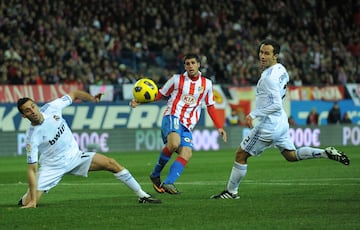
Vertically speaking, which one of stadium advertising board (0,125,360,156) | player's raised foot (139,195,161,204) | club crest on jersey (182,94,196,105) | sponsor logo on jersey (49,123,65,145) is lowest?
stadium advertising board (0,125,360,156)

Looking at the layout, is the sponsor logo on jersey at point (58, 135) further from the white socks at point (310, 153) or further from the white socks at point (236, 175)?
the white socks at point (310, 153)

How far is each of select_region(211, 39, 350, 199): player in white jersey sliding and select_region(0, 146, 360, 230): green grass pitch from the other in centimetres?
60

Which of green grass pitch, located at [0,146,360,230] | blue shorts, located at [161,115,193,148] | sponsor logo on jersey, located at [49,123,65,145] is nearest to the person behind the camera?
green grass pitch, located at [0,146,360,230]

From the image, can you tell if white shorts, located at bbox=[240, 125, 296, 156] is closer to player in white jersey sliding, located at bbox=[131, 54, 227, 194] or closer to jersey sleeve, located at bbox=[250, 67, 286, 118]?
jersey sleeve, located at bbox=[250, 67, 286, 118]

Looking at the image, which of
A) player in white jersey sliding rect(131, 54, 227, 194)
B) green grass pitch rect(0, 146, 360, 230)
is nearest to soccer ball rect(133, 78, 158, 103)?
player in white jersey sliding rect(131, 54, 227, 194)

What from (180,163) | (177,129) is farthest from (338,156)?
(177,129)

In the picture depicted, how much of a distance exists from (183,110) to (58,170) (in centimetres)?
305

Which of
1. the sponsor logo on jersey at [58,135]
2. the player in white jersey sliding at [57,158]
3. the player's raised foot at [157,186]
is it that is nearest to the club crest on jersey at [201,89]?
the player's raised foot at [157,186]

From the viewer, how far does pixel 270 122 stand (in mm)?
13281

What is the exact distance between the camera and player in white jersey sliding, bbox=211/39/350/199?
13.1 metres

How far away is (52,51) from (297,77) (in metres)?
10.5

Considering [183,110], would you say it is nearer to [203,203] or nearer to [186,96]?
[186,96]

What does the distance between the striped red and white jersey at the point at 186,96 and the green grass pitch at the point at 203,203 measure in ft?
4.16

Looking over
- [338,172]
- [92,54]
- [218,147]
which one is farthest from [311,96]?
[338,172]
